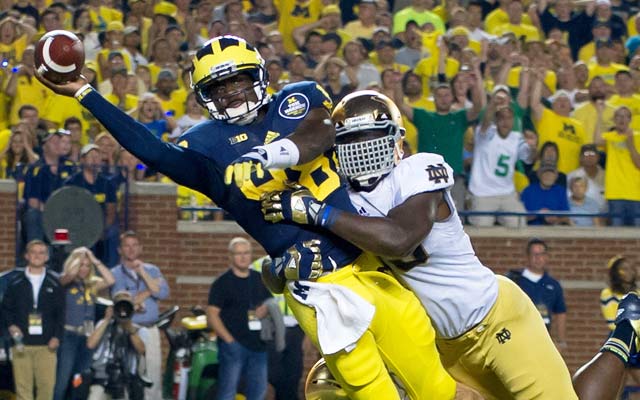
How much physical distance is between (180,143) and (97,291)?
566cm

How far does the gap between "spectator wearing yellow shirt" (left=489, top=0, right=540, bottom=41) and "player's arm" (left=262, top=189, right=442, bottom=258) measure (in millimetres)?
9940

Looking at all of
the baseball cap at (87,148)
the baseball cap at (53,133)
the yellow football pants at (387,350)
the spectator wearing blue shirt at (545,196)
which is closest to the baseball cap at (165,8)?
the baseball cap at (53,133)

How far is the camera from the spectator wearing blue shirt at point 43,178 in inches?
486

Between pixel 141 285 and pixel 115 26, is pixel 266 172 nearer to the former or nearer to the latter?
pixel 141 285

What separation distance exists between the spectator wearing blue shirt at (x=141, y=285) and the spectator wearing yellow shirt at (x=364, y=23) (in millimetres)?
Result: 4178

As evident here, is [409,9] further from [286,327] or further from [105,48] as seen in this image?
[286,327]

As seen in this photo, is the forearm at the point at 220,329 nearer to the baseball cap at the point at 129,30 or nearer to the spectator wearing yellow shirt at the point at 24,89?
the spectator wearing yellow shirt at the point at 24,89

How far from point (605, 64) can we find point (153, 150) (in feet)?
31.9

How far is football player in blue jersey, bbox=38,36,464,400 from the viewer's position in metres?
5.77

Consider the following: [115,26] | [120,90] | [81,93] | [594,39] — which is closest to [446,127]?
[120,90]

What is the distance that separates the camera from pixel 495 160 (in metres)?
13.1

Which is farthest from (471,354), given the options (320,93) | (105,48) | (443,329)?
(105,48)

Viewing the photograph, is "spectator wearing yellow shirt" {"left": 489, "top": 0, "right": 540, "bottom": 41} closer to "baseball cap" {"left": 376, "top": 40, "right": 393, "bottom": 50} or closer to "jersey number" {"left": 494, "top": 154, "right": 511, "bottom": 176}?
"baseball cap" {"left": 376, "top": 40, "right": 393, "bottom": 50}

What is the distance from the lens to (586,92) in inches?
561
